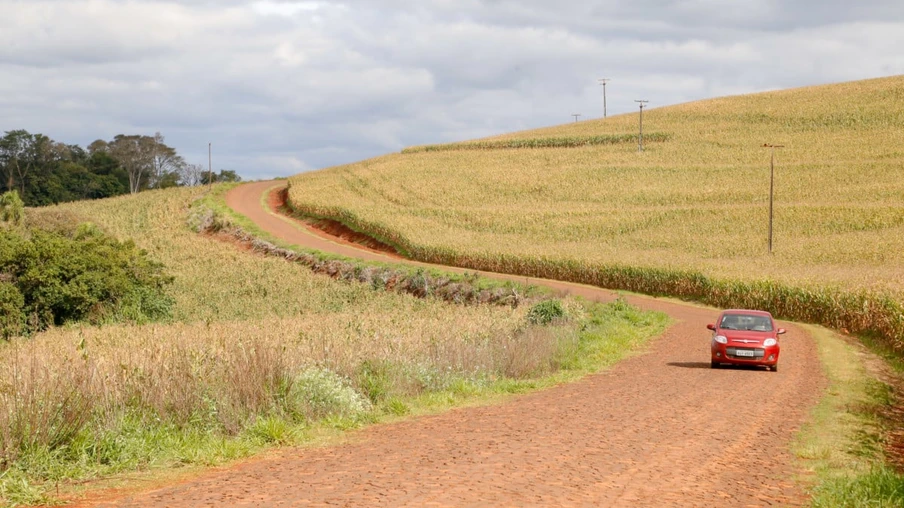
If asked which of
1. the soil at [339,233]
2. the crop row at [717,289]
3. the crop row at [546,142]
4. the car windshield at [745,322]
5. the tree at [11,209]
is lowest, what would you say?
the crop row at [717,289]

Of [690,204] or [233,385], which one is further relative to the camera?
[690,204]

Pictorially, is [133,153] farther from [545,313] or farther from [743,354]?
[743,354]

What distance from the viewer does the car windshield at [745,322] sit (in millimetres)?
24562

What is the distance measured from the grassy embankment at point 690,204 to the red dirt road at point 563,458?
52.2 feet

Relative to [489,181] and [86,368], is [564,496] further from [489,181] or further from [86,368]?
[489,181]

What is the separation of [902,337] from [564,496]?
2258 cm

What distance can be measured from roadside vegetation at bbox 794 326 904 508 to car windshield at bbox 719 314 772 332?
6.56ft

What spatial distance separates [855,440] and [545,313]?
15237mm

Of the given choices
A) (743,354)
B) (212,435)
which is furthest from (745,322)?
(212,435)

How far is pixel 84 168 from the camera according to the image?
426 ft

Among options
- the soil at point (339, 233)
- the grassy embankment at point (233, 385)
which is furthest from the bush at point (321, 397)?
the soil at point (339, 233)

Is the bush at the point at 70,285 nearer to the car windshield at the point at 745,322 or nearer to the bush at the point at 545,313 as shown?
the bush at the point at 545,313

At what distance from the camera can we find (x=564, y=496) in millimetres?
9734

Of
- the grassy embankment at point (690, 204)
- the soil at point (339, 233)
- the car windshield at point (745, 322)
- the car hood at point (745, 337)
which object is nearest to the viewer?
the car hood at point (745, 337)
